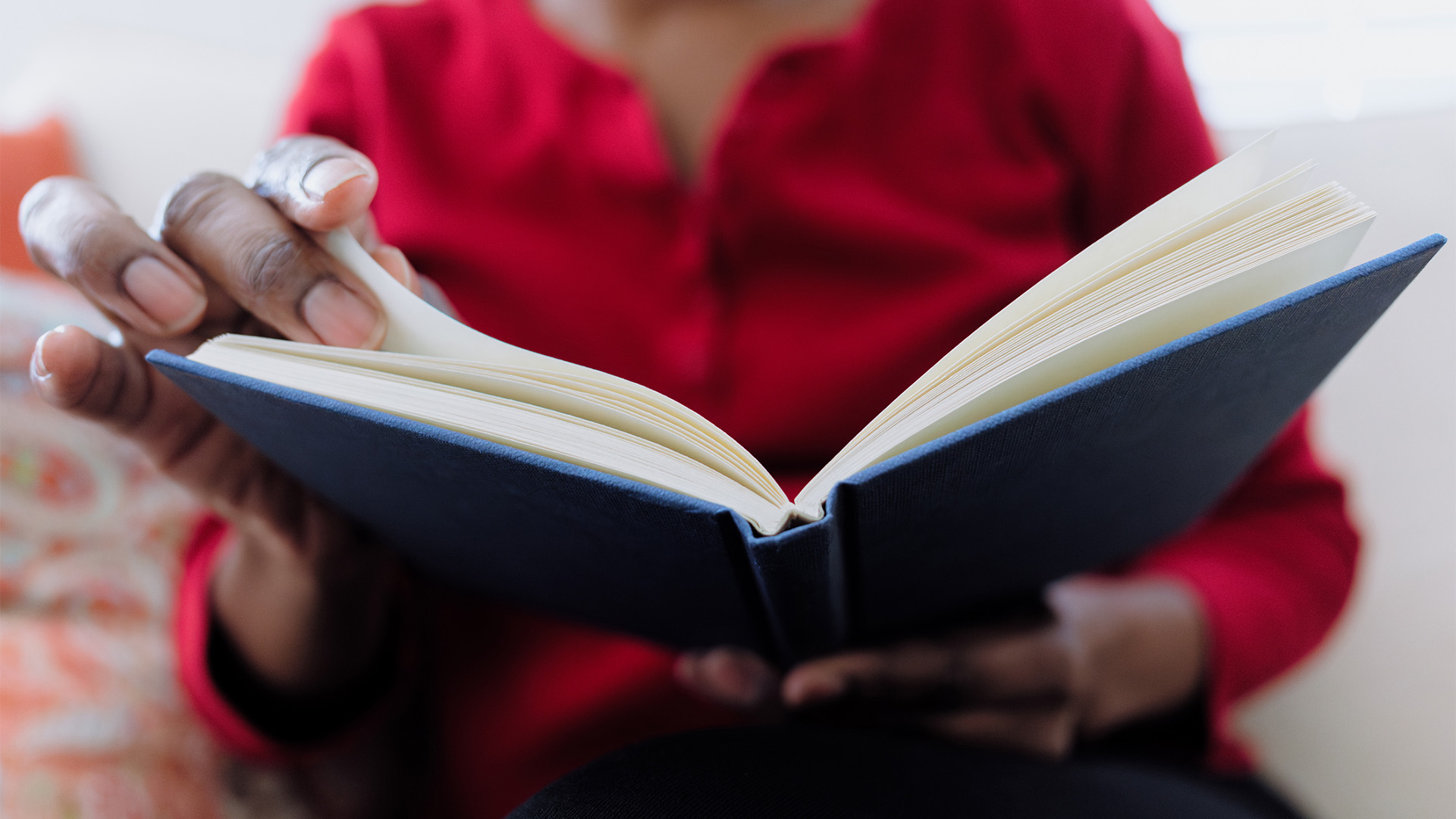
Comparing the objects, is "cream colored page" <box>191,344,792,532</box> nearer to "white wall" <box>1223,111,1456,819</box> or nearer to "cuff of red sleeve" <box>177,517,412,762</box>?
"cuff of red sleeve" <box>177,517,412,762</box>

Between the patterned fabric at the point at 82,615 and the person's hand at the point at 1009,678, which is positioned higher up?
the patterned fabric at the point at 82,615

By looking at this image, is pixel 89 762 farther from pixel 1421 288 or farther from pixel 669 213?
pixel 1421 288

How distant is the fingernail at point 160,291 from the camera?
1.31ft

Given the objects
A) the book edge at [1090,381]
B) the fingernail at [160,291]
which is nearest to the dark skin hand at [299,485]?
the fingernail at [160,291]

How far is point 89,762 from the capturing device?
0.54 meters

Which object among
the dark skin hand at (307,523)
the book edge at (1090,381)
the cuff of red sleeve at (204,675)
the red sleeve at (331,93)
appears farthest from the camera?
the red sleeve at (331,93)

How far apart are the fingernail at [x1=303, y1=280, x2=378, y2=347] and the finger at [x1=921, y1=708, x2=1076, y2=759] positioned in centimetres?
41

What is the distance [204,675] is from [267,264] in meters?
0.38

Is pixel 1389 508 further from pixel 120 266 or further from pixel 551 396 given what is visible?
pixel 120 266

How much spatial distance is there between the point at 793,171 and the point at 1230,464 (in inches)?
15.3

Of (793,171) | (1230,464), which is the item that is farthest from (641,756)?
(793,171)

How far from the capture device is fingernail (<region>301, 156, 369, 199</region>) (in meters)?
0.36

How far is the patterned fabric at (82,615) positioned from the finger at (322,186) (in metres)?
0.39

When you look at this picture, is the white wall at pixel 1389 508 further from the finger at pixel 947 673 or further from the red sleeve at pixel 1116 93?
the finger at pixel 947 673
